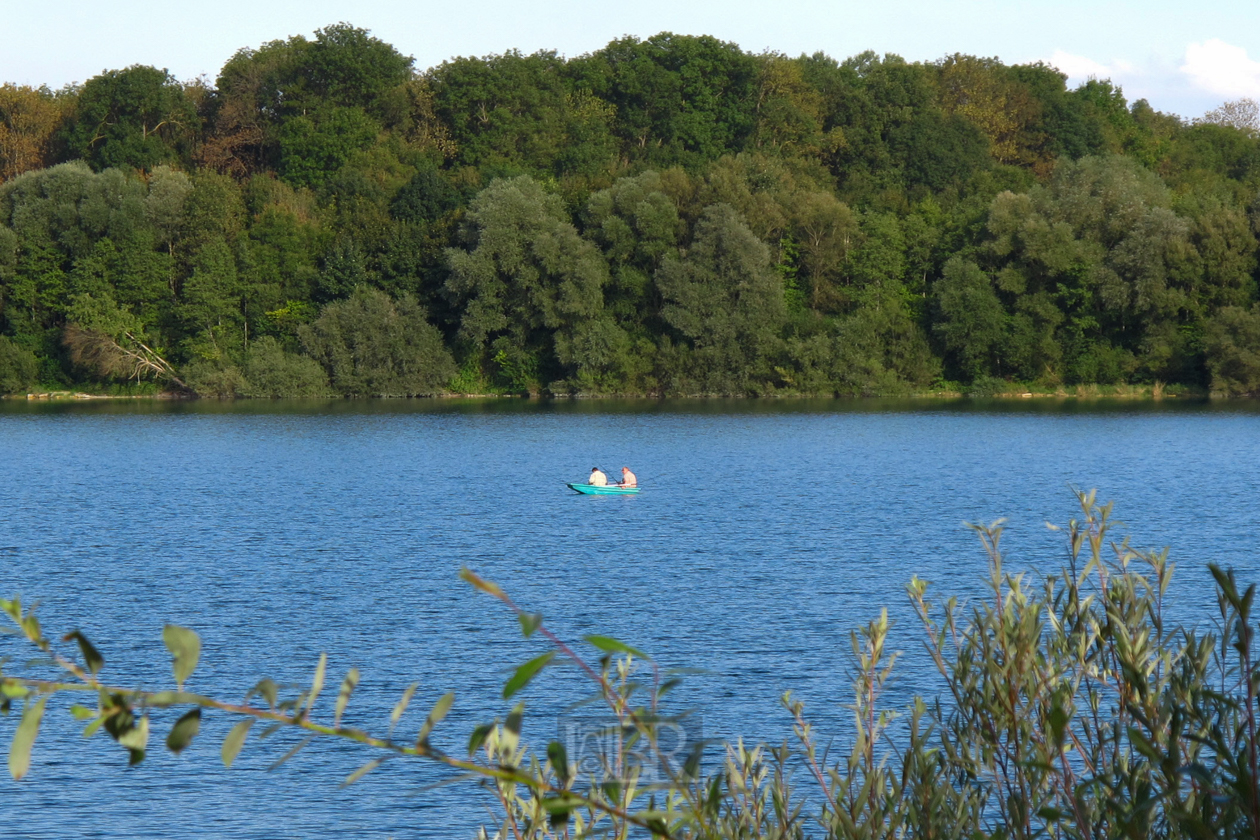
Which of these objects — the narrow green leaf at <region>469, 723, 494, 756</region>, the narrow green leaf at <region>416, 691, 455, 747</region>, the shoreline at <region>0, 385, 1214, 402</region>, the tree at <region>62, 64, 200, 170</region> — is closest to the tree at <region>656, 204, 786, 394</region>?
the shoreline at <region>0, 385, 1214, 402</region>

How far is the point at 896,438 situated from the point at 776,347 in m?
20.7

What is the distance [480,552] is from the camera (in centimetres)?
3080

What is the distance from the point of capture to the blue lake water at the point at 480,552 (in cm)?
1570

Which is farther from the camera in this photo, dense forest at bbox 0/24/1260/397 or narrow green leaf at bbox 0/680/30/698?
dense forest at bbox 0/24/1260/397

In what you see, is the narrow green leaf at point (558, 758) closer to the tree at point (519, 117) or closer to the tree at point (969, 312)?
the tree at point (969, 312)

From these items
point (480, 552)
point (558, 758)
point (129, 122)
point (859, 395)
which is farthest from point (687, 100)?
point (558, 758)

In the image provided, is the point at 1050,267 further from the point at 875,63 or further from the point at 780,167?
the point at 875,63

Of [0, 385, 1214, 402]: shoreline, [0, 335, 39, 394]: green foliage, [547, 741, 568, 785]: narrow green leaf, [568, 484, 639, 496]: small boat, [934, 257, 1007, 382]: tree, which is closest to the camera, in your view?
[547, 741, 568, 785]: narrow green leaf

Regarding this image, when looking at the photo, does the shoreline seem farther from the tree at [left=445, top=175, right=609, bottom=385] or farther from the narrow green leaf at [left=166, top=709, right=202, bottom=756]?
the narrow green leaf at [left=166, top=709, right=202, bottom=756]

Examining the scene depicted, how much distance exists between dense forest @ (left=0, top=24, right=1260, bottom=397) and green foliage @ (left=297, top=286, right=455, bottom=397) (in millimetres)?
166

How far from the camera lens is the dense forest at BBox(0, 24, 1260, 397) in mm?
76625

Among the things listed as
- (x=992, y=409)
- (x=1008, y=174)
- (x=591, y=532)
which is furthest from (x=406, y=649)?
(x=1008, y=174)

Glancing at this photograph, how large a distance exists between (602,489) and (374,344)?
42.7 m

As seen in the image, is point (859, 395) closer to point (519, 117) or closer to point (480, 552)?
point (519, 117)
